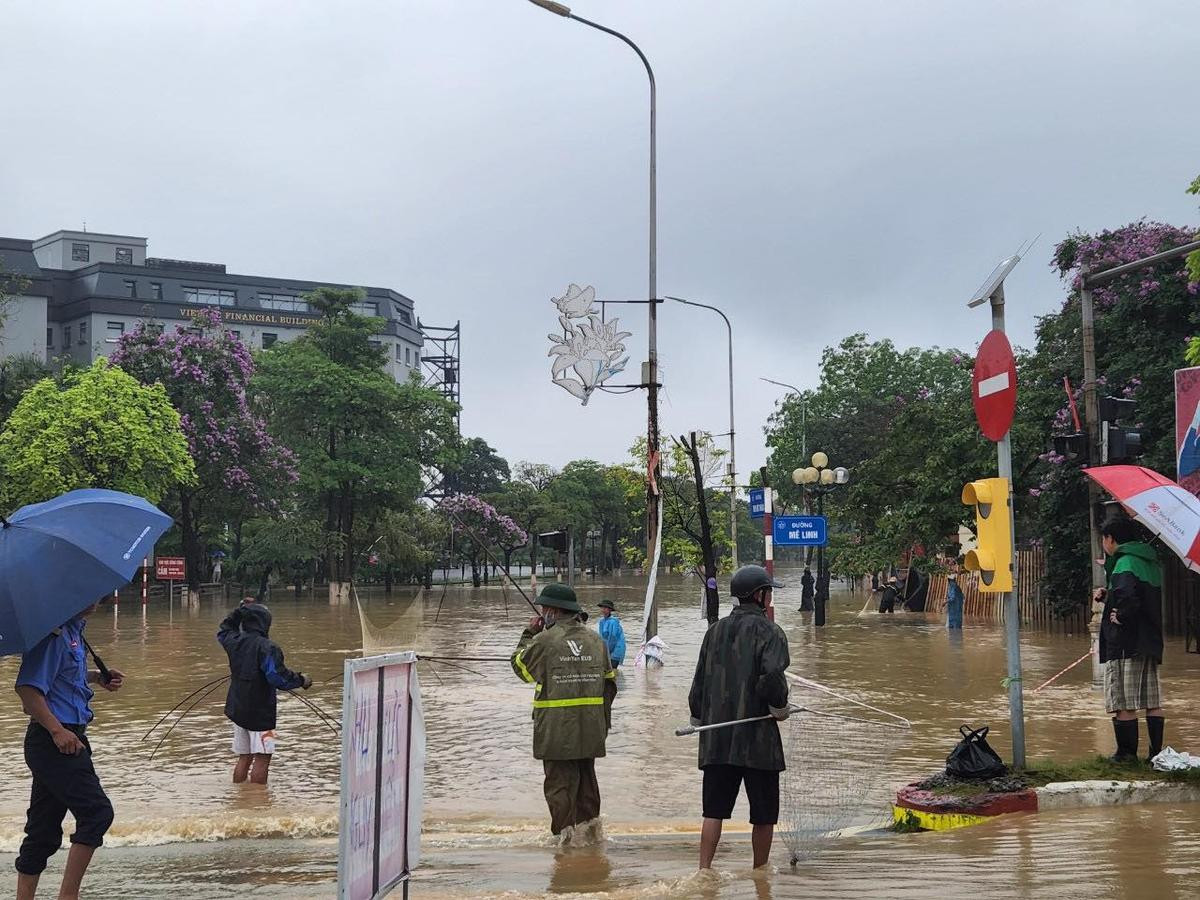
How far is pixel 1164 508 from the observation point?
8.68 metres

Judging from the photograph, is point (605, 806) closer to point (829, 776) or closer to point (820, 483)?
point (829, 776)

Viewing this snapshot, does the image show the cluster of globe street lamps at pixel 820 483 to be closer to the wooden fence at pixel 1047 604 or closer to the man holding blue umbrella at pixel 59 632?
the wooden fence at pixel 1047 604

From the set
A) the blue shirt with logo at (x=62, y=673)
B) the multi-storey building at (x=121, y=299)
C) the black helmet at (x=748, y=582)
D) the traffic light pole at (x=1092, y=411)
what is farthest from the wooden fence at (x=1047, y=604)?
the multi-storey building at (x=121, y=299)

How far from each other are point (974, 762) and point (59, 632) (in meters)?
5.59

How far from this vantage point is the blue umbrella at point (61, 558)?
222 inches

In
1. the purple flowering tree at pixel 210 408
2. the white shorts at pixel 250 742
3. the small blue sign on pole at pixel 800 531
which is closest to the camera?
the white shorts at pixel 250 742

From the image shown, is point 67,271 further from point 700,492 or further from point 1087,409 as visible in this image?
point 1087,409

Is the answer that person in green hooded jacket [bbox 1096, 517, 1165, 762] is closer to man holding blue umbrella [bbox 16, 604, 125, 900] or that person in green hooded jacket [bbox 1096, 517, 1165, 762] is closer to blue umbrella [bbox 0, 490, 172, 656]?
blue umbrella [bbox 0, 490, 172, 656]

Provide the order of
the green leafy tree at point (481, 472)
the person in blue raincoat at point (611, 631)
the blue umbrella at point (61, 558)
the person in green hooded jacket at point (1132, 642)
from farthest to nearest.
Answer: the green leafy tree at point (481, 472) → the person in blue raincoat at point (611, 631) → the person in green hooded jacket at point (1132, 642) → the blue umbrella at point (61, 558)

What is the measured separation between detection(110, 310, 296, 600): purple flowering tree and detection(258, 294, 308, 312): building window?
1686 inches

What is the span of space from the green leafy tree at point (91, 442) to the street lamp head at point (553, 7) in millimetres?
27715

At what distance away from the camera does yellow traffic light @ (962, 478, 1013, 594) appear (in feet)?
28.0

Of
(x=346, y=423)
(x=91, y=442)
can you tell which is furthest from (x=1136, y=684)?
(x=346, y=423)

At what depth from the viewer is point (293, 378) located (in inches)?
2238
